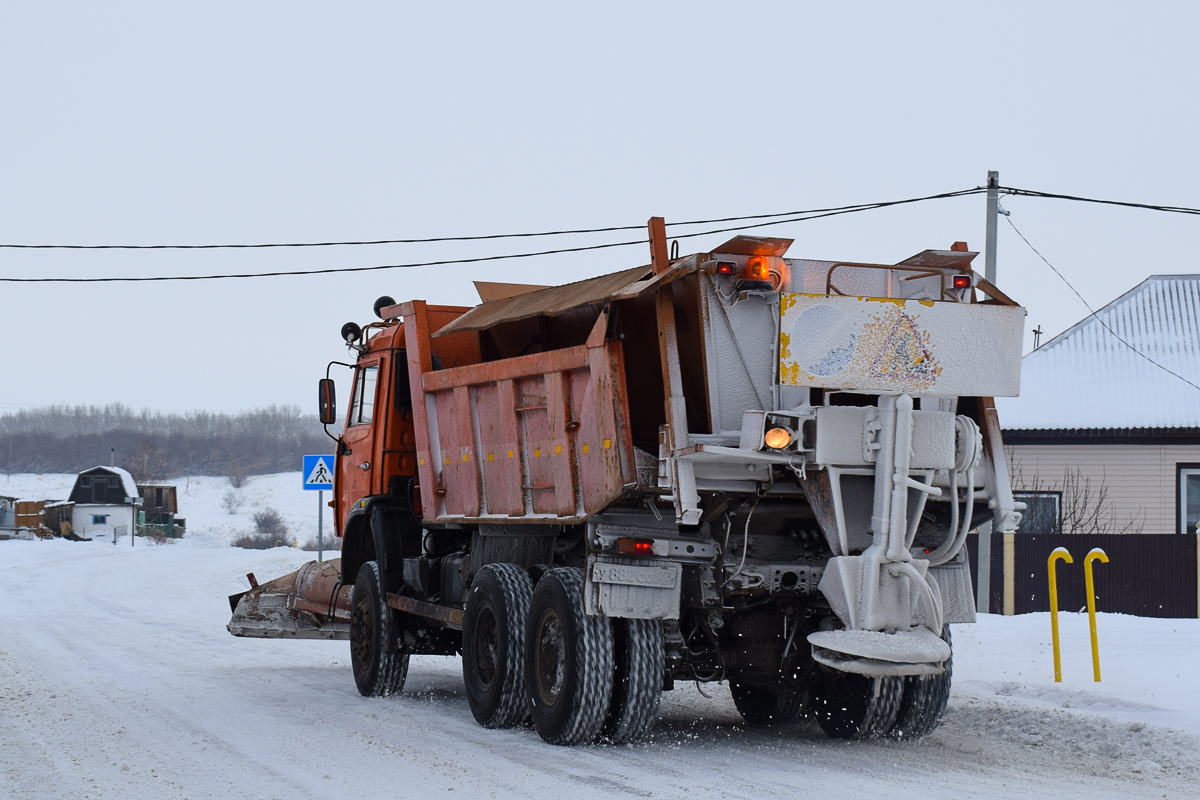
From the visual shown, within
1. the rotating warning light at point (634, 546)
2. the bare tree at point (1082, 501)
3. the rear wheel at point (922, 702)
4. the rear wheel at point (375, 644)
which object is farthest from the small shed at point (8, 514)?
the rear wheel at point (922, 702)

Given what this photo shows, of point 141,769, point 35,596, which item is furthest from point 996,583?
point 35,596

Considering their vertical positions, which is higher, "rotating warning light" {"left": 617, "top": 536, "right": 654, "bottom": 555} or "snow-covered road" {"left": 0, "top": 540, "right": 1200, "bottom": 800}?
"rotating warning light" {"left": 617, "top": 536, "right": 654, "bottom": 555}

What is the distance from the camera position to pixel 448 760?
24.8ft

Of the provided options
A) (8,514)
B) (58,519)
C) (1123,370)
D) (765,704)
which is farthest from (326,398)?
(8,514)

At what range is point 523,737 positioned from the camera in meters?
8.67

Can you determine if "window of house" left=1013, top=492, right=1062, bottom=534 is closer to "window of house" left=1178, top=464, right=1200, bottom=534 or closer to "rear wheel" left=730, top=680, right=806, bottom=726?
"window of house" left=1178, top=464, right=1200, bottom=534

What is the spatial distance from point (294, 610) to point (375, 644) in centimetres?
215

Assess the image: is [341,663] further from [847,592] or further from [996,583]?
[996,583]

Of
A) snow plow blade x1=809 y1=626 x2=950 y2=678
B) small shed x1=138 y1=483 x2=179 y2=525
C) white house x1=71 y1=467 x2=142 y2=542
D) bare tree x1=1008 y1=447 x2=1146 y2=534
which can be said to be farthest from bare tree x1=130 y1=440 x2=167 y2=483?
snow plow blade x1=809 y1=626 x2=950 y2=678

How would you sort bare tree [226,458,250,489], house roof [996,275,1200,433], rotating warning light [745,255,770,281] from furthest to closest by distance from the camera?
bare tree [226,458,250,489] → house roof [996,275,1200,433] → rotating warning light [745,255,770,281]

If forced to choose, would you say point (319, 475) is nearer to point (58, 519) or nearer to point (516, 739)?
point (516, 739)

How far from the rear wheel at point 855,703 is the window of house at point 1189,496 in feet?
47.2

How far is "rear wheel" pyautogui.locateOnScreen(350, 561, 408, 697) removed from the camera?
10969 mm

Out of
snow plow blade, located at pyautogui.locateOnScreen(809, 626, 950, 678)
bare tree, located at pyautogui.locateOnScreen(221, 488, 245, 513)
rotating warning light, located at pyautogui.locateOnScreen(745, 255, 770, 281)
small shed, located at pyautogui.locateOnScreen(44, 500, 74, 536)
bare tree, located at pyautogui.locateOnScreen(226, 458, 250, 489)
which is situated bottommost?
bare tree, located at pyautogui.locateOnScreen(221, 488, 245, 513)
